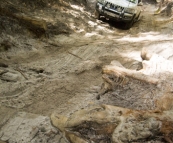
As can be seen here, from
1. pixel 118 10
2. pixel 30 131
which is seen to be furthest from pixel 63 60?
pixel 118 10

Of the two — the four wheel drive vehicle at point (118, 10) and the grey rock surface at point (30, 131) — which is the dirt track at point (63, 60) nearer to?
the grey rock surface at point (30, 131)

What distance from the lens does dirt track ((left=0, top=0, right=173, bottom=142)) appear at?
3.89m

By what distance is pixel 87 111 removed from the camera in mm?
3443

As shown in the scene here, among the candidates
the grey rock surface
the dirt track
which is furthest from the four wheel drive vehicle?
the grey rock surface

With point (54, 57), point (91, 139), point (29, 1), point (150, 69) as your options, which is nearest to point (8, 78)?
point (54, 57)

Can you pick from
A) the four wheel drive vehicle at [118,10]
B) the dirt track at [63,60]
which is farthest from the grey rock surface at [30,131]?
the four wheel drive vehicle at [118,10]

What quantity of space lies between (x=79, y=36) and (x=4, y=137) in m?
4.46

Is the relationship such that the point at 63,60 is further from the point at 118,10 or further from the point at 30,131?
the point at 118,10

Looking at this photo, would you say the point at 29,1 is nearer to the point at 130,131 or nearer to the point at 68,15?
the point at 68,15

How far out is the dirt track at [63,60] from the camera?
3.89 m

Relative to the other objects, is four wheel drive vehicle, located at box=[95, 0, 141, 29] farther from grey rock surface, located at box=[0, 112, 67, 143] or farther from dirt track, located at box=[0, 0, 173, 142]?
grey rock surface, located at box=[0, 112, 67, 143]

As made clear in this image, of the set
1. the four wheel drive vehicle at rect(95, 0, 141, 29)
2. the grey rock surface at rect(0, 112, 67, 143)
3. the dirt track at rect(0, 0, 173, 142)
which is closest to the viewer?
the grey rock surface at rect(0, 112, 67, 143)

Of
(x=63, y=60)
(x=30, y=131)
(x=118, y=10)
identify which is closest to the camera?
(x=30, y=131)

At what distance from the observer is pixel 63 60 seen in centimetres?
543
